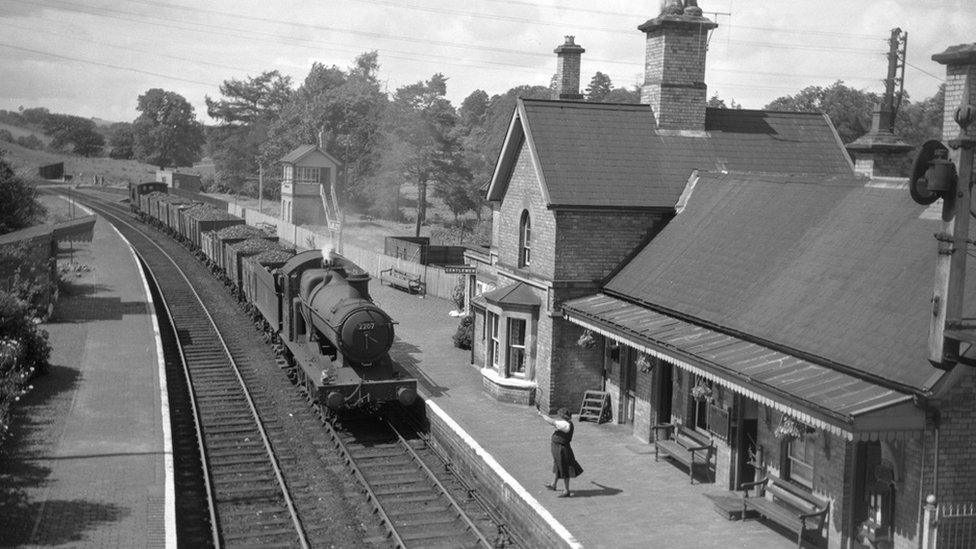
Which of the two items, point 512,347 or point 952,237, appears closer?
point 952,237

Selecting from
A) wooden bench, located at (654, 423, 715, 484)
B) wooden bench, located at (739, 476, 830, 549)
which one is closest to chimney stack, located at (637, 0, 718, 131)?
wooden bench, located at (654, 423, 715, 484)

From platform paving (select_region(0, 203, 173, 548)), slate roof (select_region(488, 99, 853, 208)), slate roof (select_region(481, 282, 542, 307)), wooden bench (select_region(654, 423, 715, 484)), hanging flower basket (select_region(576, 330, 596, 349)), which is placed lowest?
platform paving (select_region(0, 203, 173, 548))

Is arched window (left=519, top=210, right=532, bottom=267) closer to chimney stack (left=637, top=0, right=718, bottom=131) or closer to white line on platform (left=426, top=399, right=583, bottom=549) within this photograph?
chimney stack (left=637, top=0, right=718, bottom=131)

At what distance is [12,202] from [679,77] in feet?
104

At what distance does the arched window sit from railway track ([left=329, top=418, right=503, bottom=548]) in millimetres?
4914

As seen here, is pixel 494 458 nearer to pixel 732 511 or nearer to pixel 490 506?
pixel 490 506

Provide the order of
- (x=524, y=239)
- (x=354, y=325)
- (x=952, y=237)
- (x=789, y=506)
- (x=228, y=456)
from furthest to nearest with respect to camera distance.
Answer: (x=524, y=239) < (x=354, y=325) < (x=228, y=456) < (x=789, y=506) < (x=952, y=237)

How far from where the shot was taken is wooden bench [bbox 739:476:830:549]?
1294cm

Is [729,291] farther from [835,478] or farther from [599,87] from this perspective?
[599,87]

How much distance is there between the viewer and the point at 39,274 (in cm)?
3023

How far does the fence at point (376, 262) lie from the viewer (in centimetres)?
3609

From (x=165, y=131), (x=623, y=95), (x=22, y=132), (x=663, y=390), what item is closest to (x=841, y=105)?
(x=623, y=95)

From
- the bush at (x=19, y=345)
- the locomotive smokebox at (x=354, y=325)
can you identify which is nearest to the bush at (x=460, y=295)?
the locomotive smokebox at (x=354, y=325)

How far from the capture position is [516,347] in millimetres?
21375
